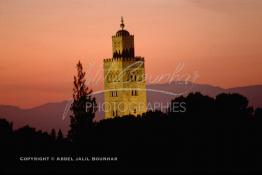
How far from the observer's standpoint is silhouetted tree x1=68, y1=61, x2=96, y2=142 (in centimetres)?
12057

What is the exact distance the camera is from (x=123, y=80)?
144m

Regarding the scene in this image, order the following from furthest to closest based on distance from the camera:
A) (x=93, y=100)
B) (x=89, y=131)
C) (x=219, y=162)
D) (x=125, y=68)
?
(x=125, y=68), (x=93, y=100), (x=89, y=131), (x=219, y=162)

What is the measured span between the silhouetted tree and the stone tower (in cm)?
1714

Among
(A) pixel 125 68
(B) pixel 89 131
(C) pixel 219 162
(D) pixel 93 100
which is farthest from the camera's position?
(A) pixel 125 68

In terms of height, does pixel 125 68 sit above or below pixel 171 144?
above

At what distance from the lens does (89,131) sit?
386 ft

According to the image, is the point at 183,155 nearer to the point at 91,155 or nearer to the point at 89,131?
the point at 91,155

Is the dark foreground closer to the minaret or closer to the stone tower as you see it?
the stone tower

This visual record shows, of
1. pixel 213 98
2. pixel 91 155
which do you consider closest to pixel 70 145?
pixel 91 155

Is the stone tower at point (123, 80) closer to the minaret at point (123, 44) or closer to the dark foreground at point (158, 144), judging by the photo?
the minaret at point (123, 44)

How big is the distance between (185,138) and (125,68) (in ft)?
117

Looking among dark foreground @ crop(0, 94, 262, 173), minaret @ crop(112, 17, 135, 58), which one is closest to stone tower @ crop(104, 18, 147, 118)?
minaret @ crop(112, 17, 135, 58)

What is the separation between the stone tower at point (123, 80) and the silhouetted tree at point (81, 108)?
675 inches

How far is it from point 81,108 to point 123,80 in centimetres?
1992
